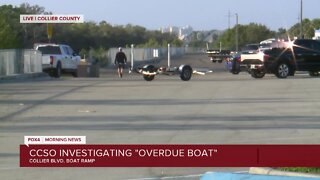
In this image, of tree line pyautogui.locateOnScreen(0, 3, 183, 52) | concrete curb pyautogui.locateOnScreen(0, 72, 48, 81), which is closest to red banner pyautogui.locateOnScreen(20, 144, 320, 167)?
concrete curb pyautogui.locateOnScreen(0, 72, 48, 81)

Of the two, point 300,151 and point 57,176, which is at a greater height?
point 300,151

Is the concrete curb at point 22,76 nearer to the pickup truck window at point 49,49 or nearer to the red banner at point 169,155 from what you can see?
the pickup truck window at point 49,49

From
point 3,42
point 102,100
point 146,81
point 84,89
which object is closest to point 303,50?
point 146,81

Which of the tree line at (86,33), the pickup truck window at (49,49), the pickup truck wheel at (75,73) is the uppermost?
the tree line at (86,33)

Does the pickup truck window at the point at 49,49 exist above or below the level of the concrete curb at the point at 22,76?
above

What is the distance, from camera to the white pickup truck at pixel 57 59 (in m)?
37.5

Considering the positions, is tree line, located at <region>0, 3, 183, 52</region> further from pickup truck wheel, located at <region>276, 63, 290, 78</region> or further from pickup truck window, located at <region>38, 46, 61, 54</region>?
pickup truck wheel, located at <region>276, 63, 290, 78</region>

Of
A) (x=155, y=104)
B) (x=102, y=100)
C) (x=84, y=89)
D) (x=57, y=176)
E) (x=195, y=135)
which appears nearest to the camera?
(x=57, y=176)

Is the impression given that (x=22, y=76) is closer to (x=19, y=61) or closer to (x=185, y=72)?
(x=19, y=61)

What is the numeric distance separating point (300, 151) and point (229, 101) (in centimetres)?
1412

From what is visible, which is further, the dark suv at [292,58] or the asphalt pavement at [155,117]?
the dark suv at [292,58]

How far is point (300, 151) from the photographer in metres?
7.62

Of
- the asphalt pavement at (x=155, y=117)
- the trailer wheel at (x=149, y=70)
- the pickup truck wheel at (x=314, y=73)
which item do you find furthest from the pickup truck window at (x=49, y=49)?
the pickup truck wheel at (x=314, y=73)

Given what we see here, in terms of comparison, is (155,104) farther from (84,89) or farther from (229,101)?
(84,89)
